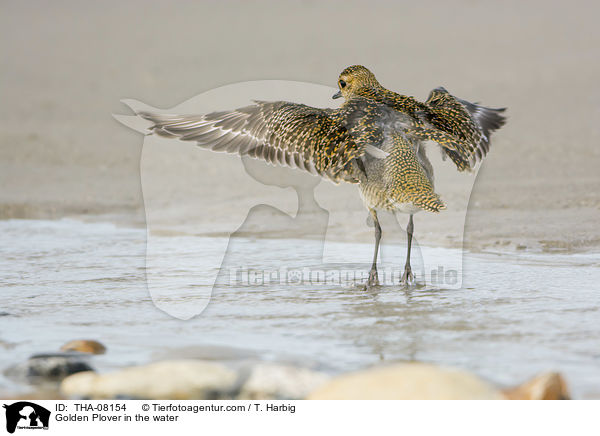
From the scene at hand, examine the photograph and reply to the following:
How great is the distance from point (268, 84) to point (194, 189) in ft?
5.57

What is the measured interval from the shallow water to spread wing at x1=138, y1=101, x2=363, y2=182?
0.93 meters

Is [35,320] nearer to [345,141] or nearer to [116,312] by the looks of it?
[116,312]

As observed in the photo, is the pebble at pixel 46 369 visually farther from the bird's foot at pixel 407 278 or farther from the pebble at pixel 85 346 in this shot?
the bird's foot at pixel 407 278

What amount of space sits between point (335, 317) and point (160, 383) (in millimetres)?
1598

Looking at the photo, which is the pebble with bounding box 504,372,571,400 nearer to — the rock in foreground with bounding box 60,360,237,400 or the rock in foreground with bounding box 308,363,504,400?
the rock in foreground with bounding box 308,363,504,400

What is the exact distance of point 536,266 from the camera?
660 cm

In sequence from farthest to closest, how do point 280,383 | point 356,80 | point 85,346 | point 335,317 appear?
point 356,80 < point 335,317 < point 85,346 < point 280,383

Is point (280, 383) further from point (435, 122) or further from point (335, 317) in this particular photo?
point (435, 122)

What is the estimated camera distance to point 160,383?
3.96 metres
